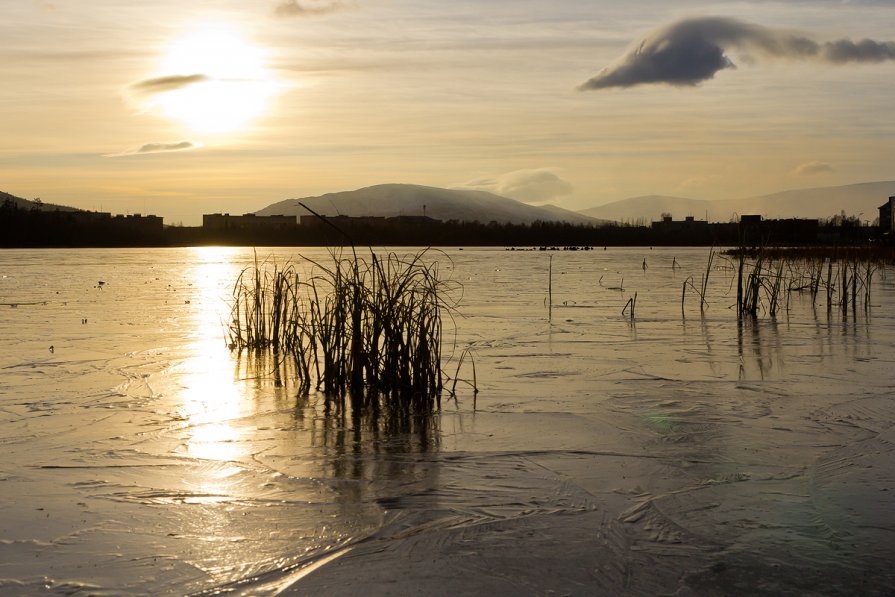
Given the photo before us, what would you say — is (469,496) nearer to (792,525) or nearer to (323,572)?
(323,572)

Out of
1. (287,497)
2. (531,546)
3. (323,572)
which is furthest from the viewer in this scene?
(287,497)

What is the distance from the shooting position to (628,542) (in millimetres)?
5543

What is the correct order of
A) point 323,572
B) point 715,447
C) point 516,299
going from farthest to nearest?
1. point 516,299
2. point 715,447
3. point 323,572

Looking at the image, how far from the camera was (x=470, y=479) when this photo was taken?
7.00 m

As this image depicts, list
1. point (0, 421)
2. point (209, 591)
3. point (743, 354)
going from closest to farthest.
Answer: point (209, 591), point (0, 421), point (743, 354)

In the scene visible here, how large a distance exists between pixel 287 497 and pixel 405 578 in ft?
5.68

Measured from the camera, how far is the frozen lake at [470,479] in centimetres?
508

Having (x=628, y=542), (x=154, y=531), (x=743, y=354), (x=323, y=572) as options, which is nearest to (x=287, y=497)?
(x=154, y=531)

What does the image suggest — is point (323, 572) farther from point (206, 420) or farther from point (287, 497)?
point (206, 420)

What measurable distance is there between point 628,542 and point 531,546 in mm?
582

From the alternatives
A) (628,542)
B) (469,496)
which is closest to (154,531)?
(469,496)

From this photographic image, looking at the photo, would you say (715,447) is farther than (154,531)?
Yes

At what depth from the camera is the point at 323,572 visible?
16.7 feet

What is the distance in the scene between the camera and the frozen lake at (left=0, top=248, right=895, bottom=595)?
508cm
